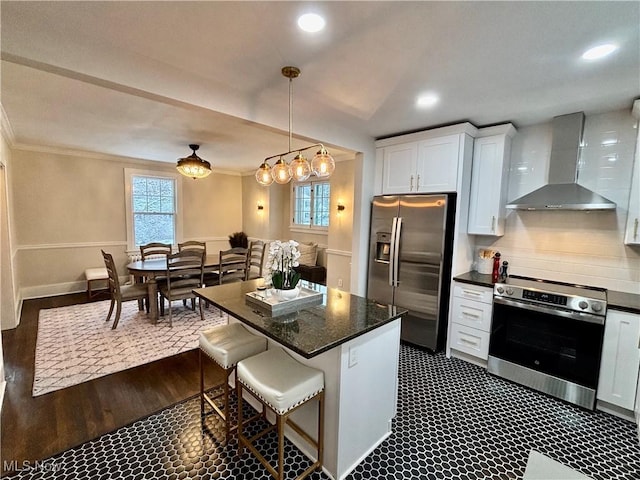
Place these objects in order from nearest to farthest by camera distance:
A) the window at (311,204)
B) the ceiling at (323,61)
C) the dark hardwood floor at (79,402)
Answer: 1. the ceiling at (323,61)
2. the dark hardwood floor at (79,402)
3. the window at (311,204)

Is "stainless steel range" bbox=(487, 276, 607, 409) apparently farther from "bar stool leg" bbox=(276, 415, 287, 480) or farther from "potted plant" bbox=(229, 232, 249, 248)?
"potted plant" bbox=(229, 232, 249, 248)

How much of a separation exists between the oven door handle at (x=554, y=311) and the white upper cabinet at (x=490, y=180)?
0.77 metres

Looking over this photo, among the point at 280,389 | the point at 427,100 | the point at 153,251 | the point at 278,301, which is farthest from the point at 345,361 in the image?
the point at 153,251

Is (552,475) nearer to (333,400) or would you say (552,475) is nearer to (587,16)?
(333,400)

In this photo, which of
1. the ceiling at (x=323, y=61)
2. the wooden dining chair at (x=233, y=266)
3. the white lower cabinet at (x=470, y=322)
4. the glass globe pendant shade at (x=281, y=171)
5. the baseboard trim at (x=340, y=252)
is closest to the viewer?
the ceiling at (x=323, y=61)

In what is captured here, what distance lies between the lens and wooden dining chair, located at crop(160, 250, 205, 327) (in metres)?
3.90

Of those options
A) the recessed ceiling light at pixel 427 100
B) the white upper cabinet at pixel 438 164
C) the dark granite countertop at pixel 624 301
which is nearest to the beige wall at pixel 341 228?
the white upper cabinet at pixel 438 164

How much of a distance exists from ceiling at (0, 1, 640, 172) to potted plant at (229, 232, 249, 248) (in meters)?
4.43

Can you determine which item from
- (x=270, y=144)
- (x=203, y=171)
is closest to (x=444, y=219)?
(x=270, y=144)

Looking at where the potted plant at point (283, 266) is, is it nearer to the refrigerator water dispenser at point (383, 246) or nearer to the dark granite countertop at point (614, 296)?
the refrigerator water dispenser at point (383, 246)

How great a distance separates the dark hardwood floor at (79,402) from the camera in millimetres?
1955

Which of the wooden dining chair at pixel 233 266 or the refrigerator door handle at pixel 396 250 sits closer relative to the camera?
the refrigerator door handle at pixel 396 250

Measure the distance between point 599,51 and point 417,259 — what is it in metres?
2.15

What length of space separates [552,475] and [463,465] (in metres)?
0.86
